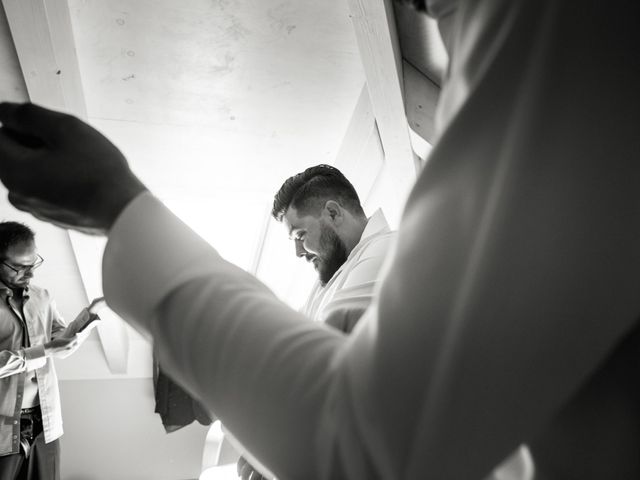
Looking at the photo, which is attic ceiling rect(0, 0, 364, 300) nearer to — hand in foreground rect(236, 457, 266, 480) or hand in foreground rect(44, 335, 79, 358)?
hand in foreground rect(44, 335, 79, 358)

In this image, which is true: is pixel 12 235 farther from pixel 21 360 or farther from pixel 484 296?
pixel 484 296

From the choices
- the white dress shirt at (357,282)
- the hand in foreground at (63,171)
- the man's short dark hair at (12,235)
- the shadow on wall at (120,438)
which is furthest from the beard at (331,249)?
the shadow on wall at (120,438)

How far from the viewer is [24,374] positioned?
2.53 meters

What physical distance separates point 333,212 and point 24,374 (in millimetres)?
1754

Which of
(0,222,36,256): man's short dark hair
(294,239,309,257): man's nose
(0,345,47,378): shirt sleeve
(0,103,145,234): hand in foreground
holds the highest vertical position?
(0,103,145,234): hand in foreground

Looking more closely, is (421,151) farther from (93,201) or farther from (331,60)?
(93,201)

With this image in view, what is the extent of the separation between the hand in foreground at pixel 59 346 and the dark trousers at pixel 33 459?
315 mm

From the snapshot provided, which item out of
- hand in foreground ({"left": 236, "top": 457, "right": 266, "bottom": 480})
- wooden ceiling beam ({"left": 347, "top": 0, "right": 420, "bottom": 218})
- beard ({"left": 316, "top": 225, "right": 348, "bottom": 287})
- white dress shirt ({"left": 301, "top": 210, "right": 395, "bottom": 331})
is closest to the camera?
white dress shirt ({"left": 301, "top": 210, "right": 395, "bottom": 331})

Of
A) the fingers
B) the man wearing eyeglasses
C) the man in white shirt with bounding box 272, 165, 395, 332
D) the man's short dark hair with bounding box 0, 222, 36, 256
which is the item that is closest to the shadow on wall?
the man wearing eyeglasses

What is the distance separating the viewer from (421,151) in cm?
258

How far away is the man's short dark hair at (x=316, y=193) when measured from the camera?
2.20 meters

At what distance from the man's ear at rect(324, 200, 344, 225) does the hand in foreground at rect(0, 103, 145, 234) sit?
176cm

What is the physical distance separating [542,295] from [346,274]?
3.59 feet

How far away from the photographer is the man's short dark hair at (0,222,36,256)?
2.55m
